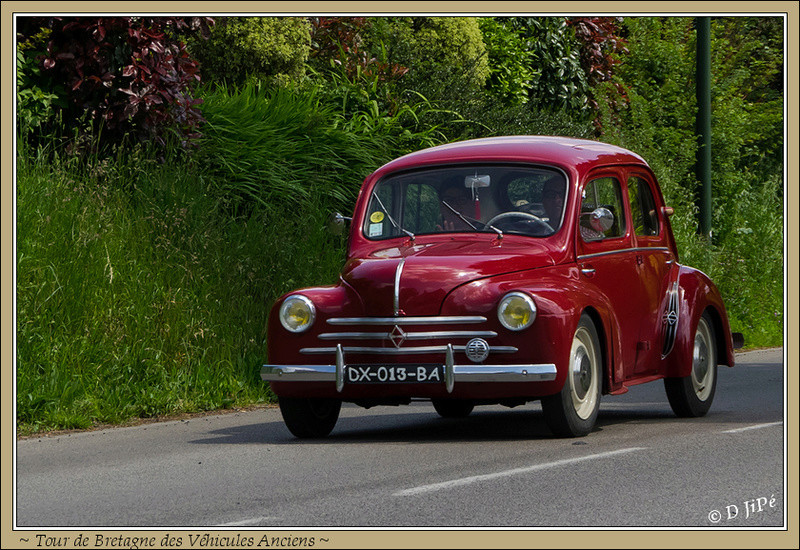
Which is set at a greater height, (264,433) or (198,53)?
(198,53)

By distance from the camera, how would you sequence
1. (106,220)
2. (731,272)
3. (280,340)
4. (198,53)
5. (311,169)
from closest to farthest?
(280,340)
(106,220)
(311,169)
(198,53)
(731,272)

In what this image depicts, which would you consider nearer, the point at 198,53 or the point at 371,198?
the point at 371,198

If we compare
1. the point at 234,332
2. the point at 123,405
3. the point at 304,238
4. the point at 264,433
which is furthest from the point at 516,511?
the point at 304,238

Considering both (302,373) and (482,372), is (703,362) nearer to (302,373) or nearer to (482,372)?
(482,372)

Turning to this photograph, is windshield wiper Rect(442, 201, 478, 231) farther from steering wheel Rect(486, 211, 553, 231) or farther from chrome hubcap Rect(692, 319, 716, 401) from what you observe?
chrome hubcap Rect(692, 319, 716, 401)

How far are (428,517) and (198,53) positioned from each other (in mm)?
12810

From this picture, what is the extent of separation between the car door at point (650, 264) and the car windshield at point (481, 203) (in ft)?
3.15

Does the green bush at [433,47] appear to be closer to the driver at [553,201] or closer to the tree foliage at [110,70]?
the tree foliage at [110,70]

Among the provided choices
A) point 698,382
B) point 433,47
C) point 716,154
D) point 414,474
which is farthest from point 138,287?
point 716,154

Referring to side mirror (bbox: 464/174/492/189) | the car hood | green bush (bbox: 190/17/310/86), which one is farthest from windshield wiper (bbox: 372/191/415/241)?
green bush (bbox: 190/17/310/86)

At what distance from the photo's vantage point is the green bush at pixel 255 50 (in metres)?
18.3

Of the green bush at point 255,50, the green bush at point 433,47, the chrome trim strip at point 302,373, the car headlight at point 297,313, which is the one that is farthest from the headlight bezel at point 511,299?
Result: the green bush at point 433,47

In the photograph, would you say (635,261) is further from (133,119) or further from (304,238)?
(133,119)

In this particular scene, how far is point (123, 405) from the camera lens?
38.3 feet
